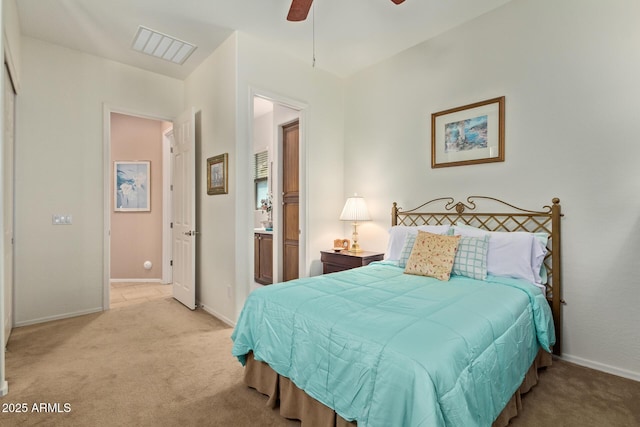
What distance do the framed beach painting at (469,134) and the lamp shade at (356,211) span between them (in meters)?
0.93

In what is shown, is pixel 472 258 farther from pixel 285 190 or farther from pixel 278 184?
pixel 278 184

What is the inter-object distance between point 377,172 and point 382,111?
71cm

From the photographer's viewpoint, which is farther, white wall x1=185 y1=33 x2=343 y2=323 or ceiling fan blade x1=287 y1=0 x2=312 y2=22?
white wall x1=185 y1=33 x2=343 y2=323

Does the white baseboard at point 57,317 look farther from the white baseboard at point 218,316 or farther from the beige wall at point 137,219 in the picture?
the beige wall at point 137,219

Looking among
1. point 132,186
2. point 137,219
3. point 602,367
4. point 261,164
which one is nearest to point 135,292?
point 137,219

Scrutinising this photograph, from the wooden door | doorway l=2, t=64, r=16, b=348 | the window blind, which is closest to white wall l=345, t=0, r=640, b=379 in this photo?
the wooden door

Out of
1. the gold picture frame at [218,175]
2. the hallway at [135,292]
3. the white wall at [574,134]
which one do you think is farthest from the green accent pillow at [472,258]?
the hallway at [135,292]

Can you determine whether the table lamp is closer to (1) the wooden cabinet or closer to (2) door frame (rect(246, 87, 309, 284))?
(2) door frame (rect(246, 87, 309, 284))

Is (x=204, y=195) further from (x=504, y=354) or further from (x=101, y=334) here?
(x=504, y=354)

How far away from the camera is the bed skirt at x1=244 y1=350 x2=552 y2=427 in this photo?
1550 mm

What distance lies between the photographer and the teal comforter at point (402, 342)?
1205 mm

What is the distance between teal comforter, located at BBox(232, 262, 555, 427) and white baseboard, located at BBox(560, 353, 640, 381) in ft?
1.38

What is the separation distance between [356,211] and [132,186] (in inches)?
152

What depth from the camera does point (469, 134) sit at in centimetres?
300
